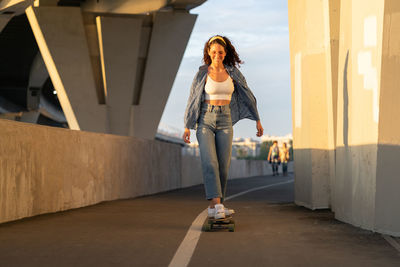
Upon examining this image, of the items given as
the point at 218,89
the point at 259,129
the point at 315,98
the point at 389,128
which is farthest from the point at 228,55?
the point at 315,98

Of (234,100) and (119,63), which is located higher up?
(119,63)

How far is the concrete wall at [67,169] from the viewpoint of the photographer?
9.98 meters

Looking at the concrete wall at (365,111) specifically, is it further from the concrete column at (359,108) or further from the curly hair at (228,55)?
the curly hair at (228,55)

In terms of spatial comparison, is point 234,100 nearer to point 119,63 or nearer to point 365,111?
point 365,111

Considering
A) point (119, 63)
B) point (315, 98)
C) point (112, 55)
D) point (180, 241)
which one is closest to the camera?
point (180, 241)

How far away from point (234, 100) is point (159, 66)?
97.7ft

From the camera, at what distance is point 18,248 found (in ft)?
22.9

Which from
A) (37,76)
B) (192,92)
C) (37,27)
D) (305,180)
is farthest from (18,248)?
(37,76)

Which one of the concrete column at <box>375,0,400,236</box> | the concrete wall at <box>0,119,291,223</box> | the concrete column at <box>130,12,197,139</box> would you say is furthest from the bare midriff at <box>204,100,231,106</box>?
the concrete column at <box>130,12,197,139</box>

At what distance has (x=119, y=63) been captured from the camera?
37.2 metres

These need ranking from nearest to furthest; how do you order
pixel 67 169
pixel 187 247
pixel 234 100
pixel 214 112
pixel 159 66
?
pixel 187 247 < pixel 214 112 < pixel 234 100 < pixel 67 169 < pixel 159 66

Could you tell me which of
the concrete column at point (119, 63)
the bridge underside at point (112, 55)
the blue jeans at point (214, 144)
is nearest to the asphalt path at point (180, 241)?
the blue jeans at point (214, 144)

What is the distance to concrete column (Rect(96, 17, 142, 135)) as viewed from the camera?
3593 cm

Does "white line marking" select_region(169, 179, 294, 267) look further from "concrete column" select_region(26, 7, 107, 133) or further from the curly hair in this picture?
"concrete column" select_region(26, 7, 107, 133)
